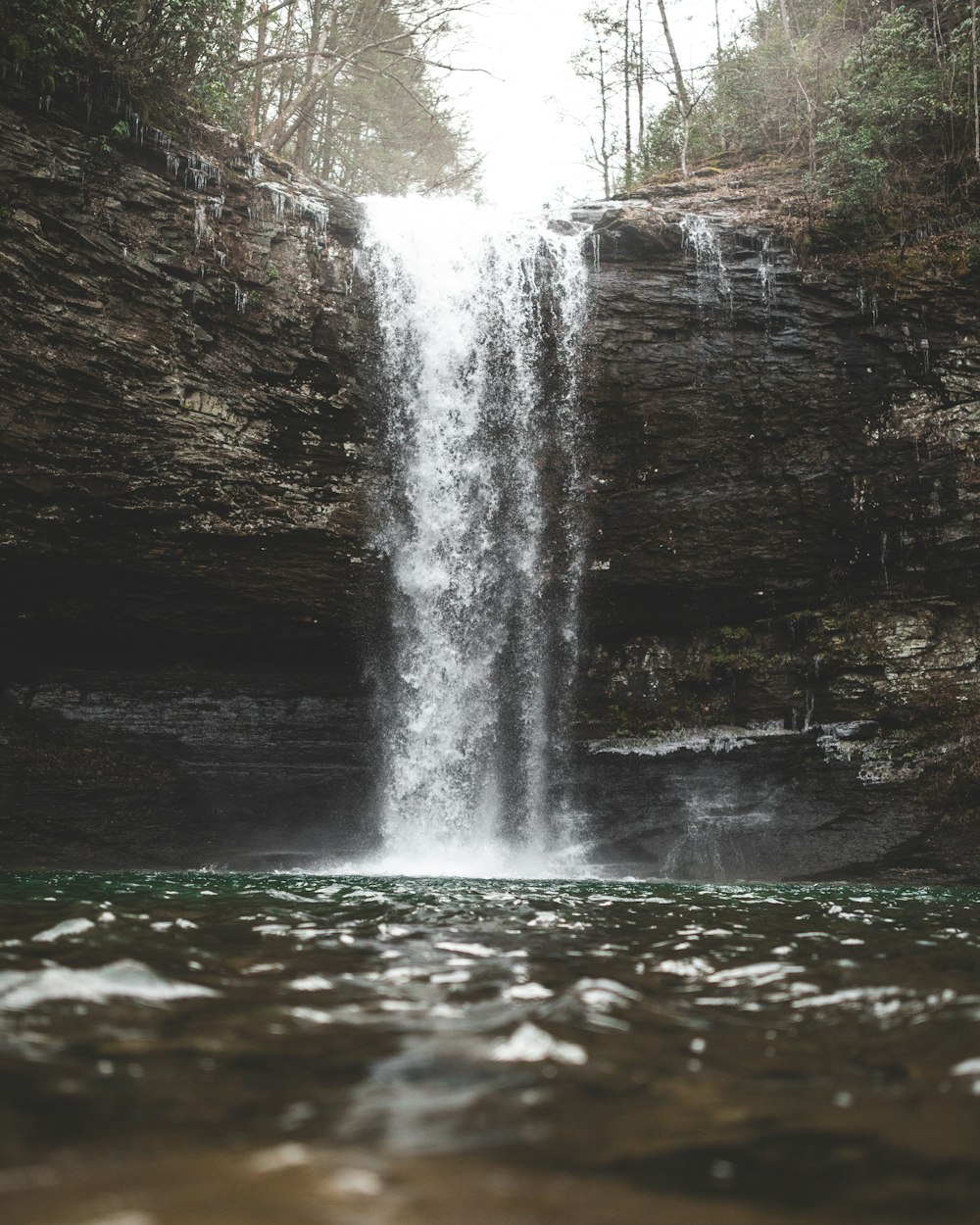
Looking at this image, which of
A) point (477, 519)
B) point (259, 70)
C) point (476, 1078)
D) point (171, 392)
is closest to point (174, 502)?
point (171, 392)

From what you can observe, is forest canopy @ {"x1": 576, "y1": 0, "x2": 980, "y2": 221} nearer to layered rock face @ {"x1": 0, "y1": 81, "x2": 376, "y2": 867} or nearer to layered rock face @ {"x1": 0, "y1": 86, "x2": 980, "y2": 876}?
layered rock face @ {"x1": 0, "y1": 86, "x2": 980, "y2": 876}

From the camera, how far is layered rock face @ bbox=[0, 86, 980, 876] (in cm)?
1062

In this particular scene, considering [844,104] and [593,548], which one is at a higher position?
[844,104]

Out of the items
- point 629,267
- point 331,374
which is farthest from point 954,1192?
point 629,267

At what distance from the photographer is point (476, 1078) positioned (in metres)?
2.11

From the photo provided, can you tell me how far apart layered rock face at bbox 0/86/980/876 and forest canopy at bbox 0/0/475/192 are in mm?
784

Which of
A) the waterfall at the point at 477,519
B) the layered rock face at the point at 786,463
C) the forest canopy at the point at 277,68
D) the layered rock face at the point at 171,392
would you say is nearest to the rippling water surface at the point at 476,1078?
the layered rock face at the point at 171,392

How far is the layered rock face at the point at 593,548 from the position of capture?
1062 cm

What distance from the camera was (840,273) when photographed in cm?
1180

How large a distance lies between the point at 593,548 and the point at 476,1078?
33.8 ft

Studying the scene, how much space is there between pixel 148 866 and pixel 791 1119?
10.6m

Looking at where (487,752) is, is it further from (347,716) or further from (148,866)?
(148,866)

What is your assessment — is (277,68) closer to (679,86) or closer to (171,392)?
(679,86)

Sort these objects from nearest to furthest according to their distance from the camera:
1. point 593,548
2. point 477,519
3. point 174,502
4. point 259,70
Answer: point 174,502, point 593,548, point 477,519, point 259,70
